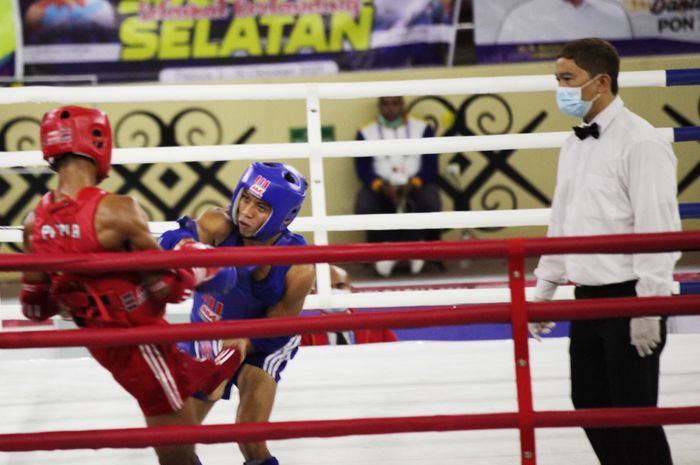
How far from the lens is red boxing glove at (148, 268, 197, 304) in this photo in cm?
233

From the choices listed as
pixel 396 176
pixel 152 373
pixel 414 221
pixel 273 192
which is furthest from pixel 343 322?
pixel 396 176

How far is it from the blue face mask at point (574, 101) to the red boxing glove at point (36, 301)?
152cm

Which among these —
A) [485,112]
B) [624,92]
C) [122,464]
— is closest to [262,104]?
A: [485,112]

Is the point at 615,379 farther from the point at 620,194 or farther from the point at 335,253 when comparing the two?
the point at 335,253

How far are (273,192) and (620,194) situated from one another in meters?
1.10

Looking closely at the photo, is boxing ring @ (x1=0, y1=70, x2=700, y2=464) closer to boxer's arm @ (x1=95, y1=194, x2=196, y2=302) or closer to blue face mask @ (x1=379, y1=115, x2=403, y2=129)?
boxer's arm @ (x1=95, y1=194, x2=196, y2=302)

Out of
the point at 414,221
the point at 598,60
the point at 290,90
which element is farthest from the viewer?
the point at 414,221

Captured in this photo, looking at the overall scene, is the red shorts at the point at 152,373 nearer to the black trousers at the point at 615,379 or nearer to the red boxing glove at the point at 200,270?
the red boxing glove at the point at 200,270

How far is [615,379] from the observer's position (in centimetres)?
260

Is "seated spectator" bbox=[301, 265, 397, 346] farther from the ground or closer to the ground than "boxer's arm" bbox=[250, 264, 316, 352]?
closer to the ground

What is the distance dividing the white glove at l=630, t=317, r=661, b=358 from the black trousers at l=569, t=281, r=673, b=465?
52 mm

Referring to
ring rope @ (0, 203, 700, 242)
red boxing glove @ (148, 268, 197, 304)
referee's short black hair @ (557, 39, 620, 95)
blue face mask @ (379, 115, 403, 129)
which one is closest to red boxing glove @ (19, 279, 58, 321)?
red boxing glove @ (148, 268, 197, 304)

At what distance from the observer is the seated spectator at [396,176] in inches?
303

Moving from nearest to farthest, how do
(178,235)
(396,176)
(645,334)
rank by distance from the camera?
1. (645,334)
2. (178,235)
3. (396,176)
